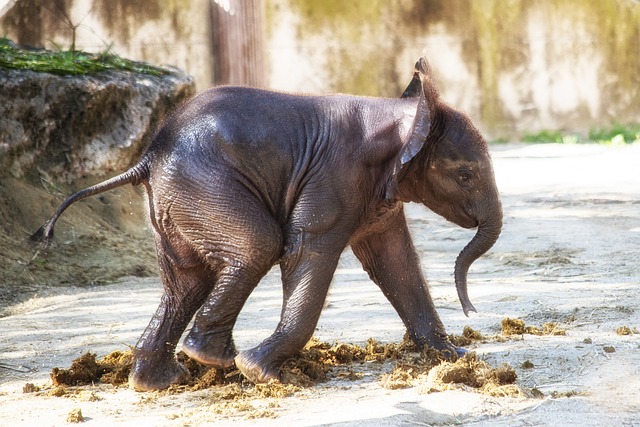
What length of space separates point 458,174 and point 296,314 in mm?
1063

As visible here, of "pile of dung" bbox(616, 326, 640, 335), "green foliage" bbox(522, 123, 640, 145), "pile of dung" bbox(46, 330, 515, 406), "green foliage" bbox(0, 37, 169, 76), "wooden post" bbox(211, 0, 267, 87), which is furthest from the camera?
"green foliage" bbox(522, 123, 640, 145)

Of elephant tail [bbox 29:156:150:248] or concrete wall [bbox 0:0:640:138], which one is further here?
concrete wall [bbox 0:0:640:138]

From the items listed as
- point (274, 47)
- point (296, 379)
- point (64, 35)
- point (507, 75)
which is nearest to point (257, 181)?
point (296, 379)

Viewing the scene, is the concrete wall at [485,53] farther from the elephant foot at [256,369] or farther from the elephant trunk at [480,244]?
the elephant foot at [256,369]

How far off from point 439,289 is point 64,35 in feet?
26.5

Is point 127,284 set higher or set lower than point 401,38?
lower

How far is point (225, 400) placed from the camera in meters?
4.82

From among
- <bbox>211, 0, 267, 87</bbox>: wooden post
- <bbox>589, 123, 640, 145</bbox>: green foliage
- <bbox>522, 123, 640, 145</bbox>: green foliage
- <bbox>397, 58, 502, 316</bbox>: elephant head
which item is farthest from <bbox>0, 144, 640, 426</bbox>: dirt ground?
<bbox>522, 123, 640, 145</bbox>: green foliage

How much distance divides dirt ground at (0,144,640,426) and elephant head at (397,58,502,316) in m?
0.63

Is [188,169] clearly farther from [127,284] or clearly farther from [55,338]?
[127,284]

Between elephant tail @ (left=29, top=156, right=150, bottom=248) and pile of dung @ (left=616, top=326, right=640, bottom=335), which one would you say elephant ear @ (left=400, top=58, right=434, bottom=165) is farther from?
pile of dung @ (left=616, top=326, right=640, bottom=335)

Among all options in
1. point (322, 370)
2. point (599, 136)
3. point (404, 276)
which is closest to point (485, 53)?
point (599, 136)

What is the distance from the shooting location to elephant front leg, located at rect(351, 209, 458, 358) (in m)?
5.64

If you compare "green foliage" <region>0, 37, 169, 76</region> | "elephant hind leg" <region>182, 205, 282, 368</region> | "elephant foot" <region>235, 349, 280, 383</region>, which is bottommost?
"elephant foot" <region>235, 349, 280, 383</region>
